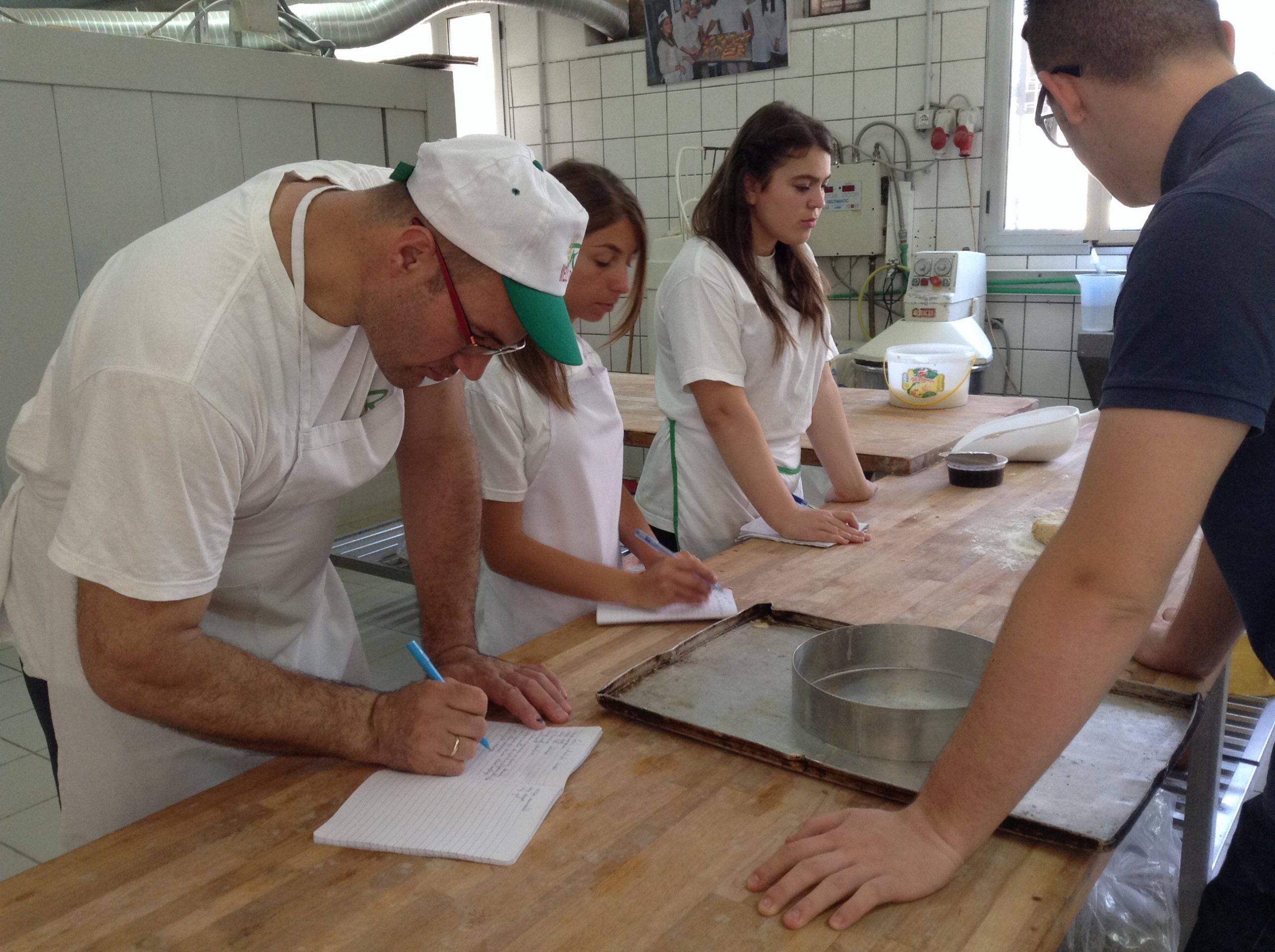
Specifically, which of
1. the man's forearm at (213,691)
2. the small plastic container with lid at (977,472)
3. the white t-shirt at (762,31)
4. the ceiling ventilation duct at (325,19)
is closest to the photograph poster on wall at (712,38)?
the white t-shirt at (762,31)

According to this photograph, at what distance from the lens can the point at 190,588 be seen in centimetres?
97

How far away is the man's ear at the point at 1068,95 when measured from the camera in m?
0.95

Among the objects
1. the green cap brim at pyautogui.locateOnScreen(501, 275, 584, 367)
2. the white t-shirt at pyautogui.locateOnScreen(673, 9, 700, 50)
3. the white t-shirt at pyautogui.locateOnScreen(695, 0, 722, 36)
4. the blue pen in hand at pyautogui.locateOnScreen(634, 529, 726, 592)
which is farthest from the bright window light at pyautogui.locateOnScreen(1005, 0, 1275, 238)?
the green cap brim at pyautogui.locateOnScreen(501, 275, 584, 367)

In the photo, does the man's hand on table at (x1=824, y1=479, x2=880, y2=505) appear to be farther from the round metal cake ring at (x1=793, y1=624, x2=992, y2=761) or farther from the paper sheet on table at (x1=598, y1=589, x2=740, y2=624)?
the round metal cake ring at (x1=793, y1=624, x2=992, y2=761)

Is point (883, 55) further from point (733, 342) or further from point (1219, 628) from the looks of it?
point (1219, 628)

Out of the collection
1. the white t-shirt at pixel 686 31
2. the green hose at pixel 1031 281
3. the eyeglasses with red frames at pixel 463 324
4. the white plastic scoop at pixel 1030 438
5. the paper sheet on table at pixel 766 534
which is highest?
the white t-shirt at pixel 686 31

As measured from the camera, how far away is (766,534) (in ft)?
6.40

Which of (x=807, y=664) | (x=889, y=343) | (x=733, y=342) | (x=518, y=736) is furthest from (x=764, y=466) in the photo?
(x=889, y=343)

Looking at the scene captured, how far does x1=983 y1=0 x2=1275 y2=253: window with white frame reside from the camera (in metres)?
4.02

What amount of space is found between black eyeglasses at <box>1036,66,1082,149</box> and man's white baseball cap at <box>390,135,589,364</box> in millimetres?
497

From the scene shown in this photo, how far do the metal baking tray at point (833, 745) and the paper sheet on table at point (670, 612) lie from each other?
62 millimetres

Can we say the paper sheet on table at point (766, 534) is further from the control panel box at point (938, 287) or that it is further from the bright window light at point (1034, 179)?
the bright window light at point (1034, 179)

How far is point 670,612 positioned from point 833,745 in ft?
1.42

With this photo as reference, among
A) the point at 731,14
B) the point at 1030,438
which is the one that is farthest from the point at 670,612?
the point at 731,14
